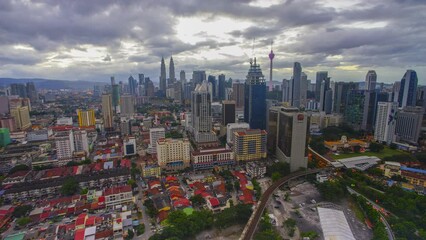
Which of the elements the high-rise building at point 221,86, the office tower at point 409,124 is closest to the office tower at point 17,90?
the high-rise building at point 221,86

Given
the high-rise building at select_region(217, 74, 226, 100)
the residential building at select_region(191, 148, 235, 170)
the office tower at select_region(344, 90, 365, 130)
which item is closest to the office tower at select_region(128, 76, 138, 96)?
the high-rise building at select_region(217, 74, 226, 100)

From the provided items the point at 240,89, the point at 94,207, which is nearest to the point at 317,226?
the point at 94,207

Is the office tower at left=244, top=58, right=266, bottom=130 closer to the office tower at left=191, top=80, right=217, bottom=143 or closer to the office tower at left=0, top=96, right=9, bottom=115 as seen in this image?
the office tower at left=191, top=80, right=217, bottom=143

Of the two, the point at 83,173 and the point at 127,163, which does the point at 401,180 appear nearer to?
the point at 127,163

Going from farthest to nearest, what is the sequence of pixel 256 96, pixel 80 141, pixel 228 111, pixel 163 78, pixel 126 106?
pixel 163 78 → pixel 126 106 → pixel 228 111 → pixel 256 96 → pixel 80 141

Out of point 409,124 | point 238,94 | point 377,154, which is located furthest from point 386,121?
point 238,94

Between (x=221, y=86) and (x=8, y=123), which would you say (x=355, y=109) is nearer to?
(x=221, y=86)
